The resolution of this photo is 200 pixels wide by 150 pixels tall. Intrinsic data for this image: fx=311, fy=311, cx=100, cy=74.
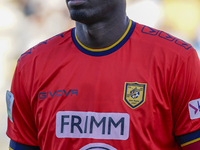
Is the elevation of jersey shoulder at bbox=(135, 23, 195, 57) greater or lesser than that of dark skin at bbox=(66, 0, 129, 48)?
lesser

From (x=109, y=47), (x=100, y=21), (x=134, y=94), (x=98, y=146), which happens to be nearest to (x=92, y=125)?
(x=98, y=146)

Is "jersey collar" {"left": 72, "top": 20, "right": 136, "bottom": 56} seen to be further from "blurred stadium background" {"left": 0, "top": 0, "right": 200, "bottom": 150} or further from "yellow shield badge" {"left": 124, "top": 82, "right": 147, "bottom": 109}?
"blurred stadium background" {"left": 0, "top": 0, "right": 200, "bottom": 150}

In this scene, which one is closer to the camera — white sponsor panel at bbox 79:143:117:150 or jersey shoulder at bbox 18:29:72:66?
white sponsor panel at bbox 79:143:117:150

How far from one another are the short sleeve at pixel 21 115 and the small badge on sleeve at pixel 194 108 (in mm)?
849

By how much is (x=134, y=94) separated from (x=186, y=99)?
247 mm

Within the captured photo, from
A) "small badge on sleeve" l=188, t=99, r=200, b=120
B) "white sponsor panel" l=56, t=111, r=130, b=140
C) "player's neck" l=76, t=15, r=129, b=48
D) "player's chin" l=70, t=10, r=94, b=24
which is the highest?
"player's chin" l=70, t=10, r=94, b=24

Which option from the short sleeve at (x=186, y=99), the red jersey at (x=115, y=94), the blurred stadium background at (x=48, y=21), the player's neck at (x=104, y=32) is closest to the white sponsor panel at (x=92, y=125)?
the red jersey at (x=115, y=94)

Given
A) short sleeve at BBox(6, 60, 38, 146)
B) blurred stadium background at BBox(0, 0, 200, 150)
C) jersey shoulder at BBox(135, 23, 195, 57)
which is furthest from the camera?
blurred stadium background at BBox(0, 0, 200, 150)

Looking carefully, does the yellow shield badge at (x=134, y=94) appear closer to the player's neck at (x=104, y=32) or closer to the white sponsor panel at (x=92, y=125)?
the white sponsor panel at (x=92, y=125)

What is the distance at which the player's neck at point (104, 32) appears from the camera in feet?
5.38

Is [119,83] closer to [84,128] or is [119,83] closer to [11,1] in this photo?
[84,128]

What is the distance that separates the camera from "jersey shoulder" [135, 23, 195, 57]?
157 centimetres

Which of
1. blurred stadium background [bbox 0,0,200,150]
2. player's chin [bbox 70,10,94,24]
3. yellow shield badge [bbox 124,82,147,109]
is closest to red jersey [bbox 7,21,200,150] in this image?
yellow shield badge [bbox 124,82,147,109]

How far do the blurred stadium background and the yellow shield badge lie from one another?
3.46 m
